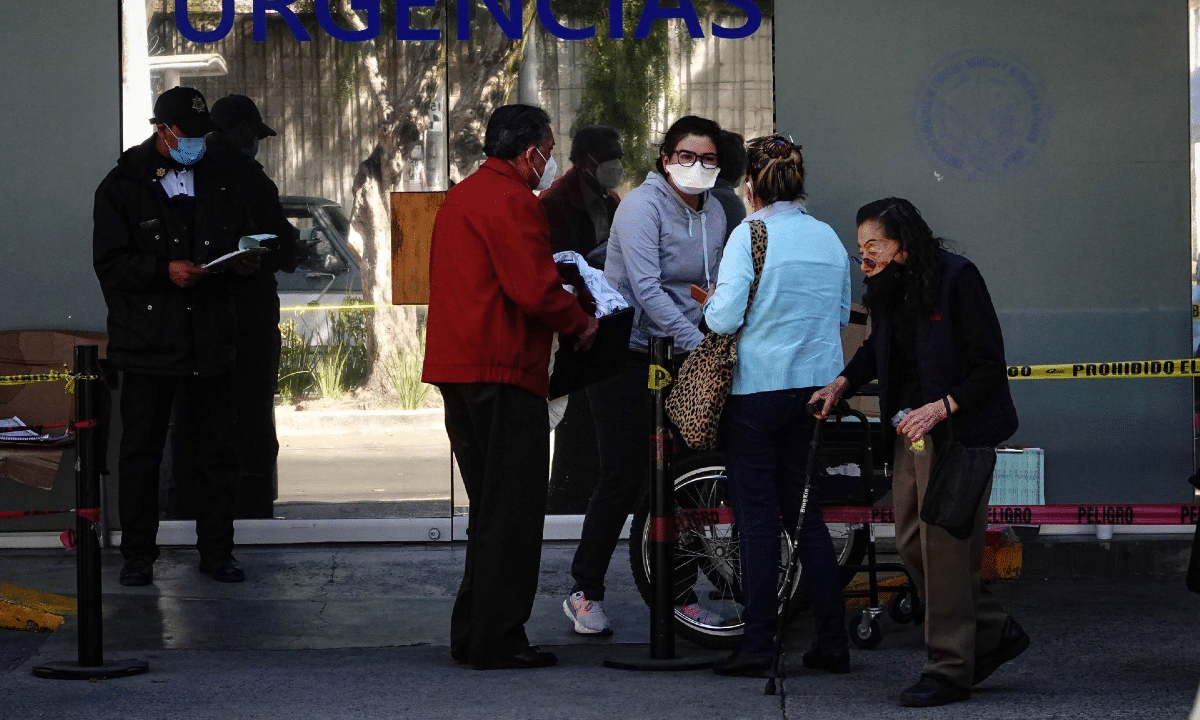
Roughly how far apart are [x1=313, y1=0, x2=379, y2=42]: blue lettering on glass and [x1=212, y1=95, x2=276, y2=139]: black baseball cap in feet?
1.75

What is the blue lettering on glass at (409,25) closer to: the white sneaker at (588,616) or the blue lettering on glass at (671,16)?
the blue lettering on glass at (671,16)

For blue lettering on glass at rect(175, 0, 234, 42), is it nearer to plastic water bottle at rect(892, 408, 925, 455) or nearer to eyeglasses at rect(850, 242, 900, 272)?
eyeglasses at rect(850, 242, 900, 272)

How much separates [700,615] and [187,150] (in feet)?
10.4

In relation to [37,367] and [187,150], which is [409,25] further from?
[37,367]

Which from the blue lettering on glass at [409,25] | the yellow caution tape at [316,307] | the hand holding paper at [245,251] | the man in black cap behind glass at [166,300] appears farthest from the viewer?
the yellow caution tape at [316,307]

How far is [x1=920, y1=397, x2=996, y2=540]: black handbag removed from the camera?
198 inches

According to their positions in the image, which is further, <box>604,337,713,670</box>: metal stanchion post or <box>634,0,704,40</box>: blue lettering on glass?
<box>634,0,704,40</box>: blue lettering on glass

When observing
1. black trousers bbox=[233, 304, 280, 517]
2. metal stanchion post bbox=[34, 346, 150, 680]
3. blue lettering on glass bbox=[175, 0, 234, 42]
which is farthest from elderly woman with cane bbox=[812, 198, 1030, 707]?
blue lettering on glass bbox=[175, 0, 234, 42]

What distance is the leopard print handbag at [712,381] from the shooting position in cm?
546

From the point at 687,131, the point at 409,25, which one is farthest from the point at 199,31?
the point at 687,131

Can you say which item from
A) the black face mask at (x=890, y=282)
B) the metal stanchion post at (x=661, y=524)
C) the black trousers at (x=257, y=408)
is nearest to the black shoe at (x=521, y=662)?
the metal stanchion post at (x=661, y=524)

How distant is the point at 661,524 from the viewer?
577 cm

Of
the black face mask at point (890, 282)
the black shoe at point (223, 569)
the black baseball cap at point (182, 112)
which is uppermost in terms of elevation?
the black baseball cap at point (182, 112)

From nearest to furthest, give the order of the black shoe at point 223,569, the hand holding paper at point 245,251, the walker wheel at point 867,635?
the walker wheel at point 867,635, the hand holding paper at point 245,251, the black shoe at point 223,569
